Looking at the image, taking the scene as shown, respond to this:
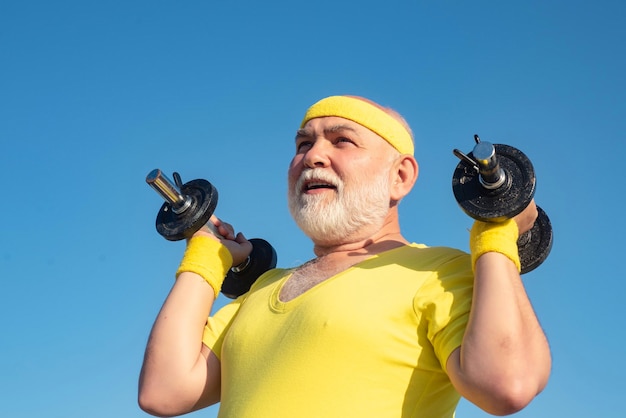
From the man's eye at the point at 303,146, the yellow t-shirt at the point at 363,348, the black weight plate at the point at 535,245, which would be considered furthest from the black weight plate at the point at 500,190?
the man's eye at the point at 303,146

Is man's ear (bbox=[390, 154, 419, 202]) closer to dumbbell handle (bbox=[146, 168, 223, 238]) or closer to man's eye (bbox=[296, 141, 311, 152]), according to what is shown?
man's eye (bbox=[296, 141, 311, 152])

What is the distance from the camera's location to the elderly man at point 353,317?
242 cm

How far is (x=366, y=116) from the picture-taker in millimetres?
3596

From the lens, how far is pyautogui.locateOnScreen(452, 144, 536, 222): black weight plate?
2.61m

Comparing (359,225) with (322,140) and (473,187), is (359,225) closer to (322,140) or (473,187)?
(322,140)

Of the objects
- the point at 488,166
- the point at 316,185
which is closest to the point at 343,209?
the point at 316,185

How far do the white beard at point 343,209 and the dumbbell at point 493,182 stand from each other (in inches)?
24.6

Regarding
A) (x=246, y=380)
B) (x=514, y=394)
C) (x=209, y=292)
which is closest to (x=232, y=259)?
(x=209, y=292)

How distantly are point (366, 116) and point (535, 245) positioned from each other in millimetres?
1068

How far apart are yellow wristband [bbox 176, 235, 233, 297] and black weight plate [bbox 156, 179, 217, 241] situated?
7 cm

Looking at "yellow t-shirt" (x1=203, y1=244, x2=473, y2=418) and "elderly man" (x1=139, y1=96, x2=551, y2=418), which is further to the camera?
"yellow t-shirt" (x1=203, y1=244, x2=473, y2=418)

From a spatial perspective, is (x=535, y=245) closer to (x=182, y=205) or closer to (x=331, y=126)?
(x=331, y=126)

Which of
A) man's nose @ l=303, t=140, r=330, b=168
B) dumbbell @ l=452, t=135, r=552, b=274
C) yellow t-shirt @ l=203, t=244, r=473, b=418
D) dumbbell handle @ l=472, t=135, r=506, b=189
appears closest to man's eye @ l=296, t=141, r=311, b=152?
man's nose @ l=303, t=140, r=330, b=168

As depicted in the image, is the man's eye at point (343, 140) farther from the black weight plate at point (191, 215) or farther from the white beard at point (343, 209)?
the black weight plate at point (191, 215)
